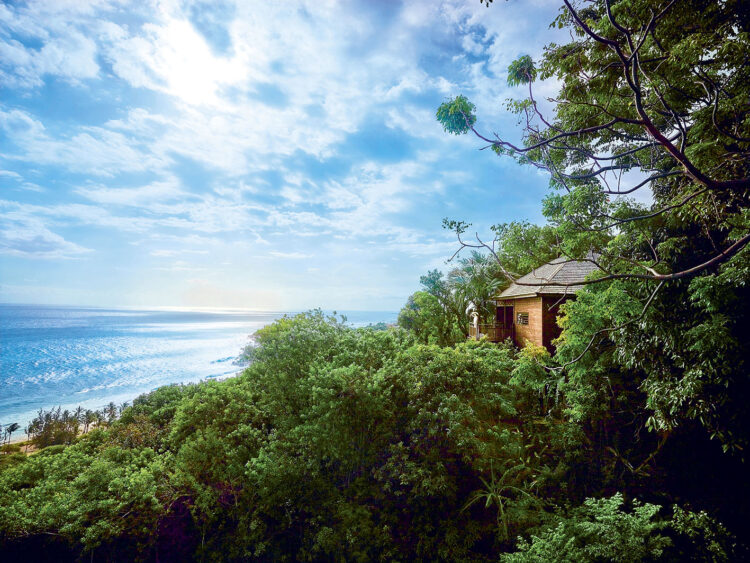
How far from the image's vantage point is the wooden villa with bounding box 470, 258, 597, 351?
13.5m

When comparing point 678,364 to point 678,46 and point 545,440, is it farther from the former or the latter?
point 678,46

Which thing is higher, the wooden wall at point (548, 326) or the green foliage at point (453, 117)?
Result: the green foliage at point (453, 117)

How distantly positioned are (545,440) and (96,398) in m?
43.4

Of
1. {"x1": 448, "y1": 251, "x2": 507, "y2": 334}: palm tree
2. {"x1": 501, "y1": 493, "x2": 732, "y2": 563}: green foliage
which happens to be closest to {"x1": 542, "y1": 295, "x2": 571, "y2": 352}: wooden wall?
{"x1": 448, "y1": 251, "x2": 507, "y2": 334}: palm tree

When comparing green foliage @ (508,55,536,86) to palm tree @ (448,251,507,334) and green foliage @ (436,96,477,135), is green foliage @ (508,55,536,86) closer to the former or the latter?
green foliage @ (436,96,477,135)

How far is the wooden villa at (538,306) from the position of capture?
1354cm

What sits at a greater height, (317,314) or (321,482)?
(317,314)

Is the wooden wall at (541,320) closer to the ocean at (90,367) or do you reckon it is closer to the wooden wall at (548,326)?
the wooden wall at (548,326)

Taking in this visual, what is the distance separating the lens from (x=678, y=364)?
7074 mm

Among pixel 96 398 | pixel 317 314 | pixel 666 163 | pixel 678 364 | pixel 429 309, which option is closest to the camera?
pixel 678 364

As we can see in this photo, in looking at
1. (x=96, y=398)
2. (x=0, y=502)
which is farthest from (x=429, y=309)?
(x=96, y=398)

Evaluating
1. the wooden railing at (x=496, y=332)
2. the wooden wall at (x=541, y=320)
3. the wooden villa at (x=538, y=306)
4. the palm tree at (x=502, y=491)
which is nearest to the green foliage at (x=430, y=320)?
the wooden villa at (x=538, y=306)

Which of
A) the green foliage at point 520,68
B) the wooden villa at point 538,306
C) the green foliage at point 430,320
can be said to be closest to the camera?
the green foliage at point 520,68

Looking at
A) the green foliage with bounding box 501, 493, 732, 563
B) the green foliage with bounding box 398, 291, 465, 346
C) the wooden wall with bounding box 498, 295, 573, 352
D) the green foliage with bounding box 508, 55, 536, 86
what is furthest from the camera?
the green foliage with bounding box 398, 291, 465, 346
